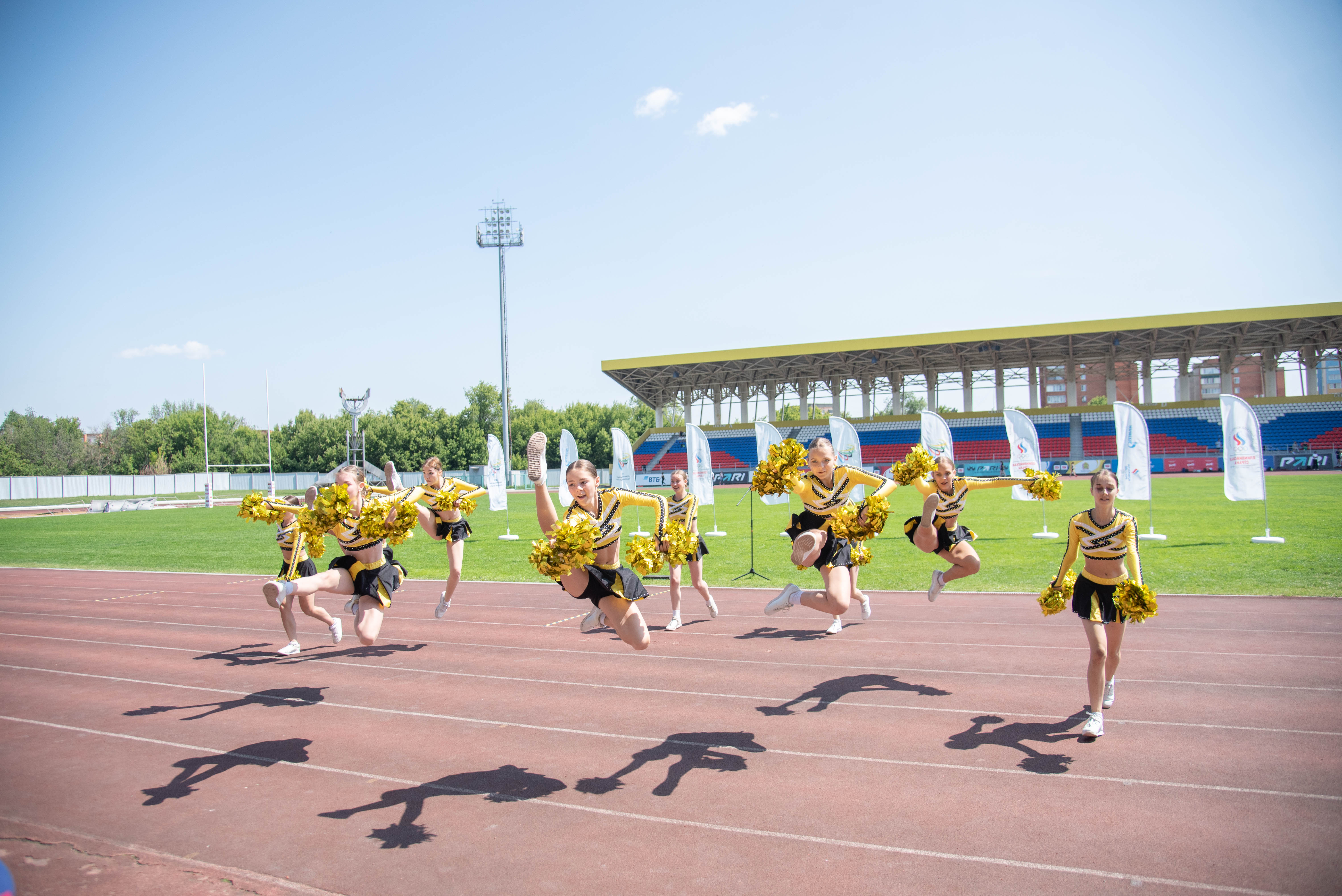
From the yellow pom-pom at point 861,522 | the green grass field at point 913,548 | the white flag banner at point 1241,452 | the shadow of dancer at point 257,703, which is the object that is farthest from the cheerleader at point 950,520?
the white flag banner at point 1241,452

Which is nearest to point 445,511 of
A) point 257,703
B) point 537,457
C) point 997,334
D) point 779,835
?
point 257,703

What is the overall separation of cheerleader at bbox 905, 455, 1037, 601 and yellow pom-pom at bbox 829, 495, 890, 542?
35.5 inches

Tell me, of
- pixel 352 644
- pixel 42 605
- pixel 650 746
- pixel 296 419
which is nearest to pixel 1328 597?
pixel 650 746

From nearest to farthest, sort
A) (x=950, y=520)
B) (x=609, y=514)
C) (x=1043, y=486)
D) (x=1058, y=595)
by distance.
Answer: (x=609, y=514) → (x=1058, y=595) → (x=1043, y=486) → (x=950, y=520)

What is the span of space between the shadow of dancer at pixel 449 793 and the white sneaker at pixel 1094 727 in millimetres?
3954

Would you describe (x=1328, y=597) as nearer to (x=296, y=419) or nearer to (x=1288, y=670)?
(x=1288, y=670)

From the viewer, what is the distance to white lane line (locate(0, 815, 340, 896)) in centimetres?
404

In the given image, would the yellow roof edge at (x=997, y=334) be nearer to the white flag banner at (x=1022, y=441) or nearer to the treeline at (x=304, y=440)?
the treeline at (x=304, y=440)

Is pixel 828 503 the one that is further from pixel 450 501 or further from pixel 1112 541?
pixel 450 501

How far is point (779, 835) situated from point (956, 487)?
5.37 metres

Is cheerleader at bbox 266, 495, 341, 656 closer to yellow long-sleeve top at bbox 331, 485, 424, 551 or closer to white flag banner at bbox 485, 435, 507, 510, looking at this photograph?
yellow long-sleeve top at bbox 331, 485, 424, 551

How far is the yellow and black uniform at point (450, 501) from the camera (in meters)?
8.11

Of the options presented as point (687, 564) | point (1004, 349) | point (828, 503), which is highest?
point (1004, 349)

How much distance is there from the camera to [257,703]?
745 centimetres
